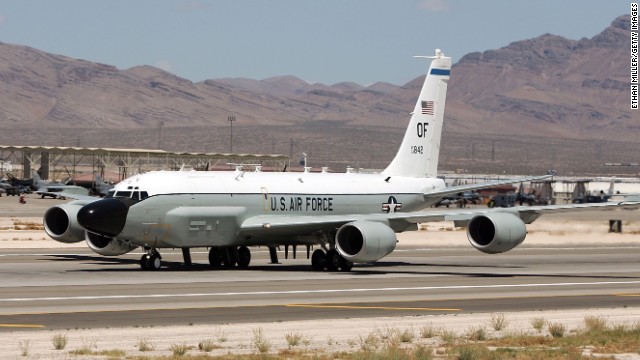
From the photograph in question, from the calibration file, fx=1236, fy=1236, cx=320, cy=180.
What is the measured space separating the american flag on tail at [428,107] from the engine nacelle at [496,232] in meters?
10.3

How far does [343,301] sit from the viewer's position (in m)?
34.5

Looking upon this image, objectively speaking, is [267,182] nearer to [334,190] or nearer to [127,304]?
[334,190]

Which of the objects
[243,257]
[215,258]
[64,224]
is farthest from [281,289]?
[64,224]

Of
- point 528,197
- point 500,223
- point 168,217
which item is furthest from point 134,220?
point 528,197

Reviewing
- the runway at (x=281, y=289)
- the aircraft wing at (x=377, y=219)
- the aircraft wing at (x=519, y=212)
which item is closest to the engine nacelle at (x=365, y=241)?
the aircraft wing at (x=377, y=219)

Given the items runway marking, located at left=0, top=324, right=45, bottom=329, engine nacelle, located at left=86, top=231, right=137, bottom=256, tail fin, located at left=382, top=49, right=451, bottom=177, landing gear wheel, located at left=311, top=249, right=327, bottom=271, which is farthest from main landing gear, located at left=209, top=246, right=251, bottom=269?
runway marking, located at left=0, top=324, right=45, bottom=329

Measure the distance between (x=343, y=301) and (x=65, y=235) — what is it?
18.3 meters

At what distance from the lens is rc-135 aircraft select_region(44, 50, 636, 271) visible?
1747 inches

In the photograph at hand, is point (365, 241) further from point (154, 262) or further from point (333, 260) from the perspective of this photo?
point (154, 262)

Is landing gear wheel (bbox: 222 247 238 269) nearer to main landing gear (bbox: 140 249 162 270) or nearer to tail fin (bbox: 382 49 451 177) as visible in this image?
main landing gear (bbox: 140 249 162 270)

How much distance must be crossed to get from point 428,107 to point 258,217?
11.7 meters

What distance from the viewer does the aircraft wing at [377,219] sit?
45250mm

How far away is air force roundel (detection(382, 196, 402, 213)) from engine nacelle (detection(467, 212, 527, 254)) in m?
7.00

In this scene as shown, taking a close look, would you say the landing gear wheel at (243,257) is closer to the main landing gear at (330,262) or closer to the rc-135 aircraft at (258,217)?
the rc-135 aircraft at (258,217)
